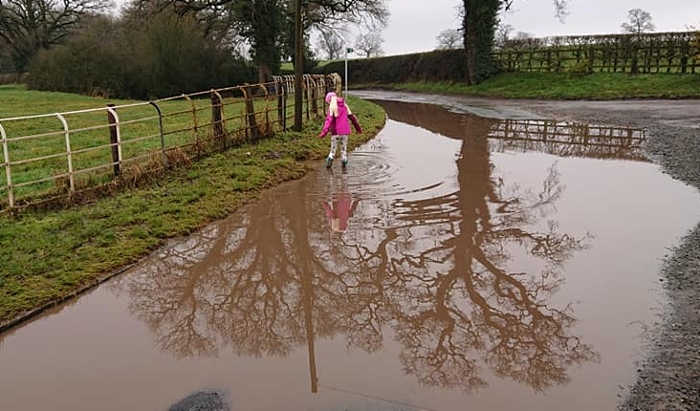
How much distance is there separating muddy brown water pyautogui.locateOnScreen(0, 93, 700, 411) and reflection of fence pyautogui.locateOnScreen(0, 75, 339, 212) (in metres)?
2.40

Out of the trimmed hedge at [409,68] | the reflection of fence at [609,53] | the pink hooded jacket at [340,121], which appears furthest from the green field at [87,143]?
the trimmed hedge at [409,68]

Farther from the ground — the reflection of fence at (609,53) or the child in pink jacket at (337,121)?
the reflection of fence at (609,53)

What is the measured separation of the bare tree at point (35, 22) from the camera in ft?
131

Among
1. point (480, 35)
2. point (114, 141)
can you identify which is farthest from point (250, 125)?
point (480, 35)

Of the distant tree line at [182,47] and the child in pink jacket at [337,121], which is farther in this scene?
the distant tree line at [182,47]

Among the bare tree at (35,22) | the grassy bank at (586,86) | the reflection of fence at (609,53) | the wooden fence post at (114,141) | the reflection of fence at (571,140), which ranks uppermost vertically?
the bare tree at (35,22)

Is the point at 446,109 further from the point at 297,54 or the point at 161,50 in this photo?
the point at 161,50

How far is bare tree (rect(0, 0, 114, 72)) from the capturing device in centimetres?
4000

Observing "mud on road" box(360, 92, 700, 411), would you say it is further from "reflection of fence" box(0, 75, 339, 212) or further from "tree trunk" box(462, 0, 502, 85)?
"tree trunk" box(462, 0, 502, 85)

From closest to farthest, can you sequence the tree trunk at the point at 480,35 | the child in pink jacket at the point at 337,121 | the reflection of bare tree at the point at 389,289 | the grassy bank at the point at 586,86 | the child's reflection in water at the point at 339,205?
Answer: the reflection of bare tree at the point at 389,289 < the child's reflection in water at the point at 339,205 < the child in pink jacket at the point at 337,121 < the grassy bank at the point at 586,86 < the tree trunk at the point at 480,35

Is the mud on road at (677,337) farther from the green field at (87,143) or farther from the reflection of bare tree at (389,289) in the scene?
the green field at (87,143)

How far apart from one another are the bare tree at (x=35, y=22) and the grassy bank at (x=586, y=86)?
1174 inches

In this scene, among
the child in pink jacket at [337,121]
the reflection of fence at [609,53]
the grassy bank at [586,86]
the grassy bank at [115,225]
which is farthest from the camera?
the reflection of fence at [609,53]

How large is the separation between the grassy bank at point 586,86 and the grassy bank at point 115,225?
64.2 feet
